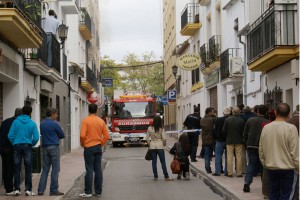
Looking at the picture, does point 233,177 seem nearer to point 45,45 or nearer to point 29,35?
point 29,35

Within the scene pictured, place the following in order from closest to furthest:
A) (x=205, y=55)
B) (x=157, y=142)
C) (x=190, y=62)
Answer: (x=157, y=142)
(x=190, y=62)
(x=205, y=55)

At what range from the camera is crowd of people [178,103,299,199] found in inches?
351

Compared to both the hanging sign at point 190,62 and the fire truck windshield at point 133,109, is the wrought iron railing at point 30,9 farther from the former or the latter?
the fire truck windshield at point 133,109

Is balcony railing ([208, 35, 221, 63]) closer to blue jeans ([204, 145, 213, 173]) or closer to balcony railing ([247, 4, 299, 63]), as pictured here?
balcony railing ([247, 4, 299, 63])

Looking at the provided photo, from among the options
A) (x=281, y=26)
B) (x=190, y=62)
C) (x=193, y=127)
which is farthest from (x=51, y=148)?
Answer: (x=190, y=62)

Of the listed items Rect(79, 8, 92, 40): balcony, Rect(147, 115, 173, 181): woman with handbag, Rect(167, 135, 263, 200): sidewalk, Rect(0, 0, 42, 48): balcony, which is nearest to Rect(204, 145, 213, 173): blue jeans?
Rect(167, 135, 263, 200): sidewalk

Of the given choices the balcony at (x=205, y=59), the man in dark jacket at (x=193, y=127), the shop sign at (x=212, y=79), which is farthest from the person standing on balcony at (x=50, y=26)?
the balcony at (x=205, y=59)

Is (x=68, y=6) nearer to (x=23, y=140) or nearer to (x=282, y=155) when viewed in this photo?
(x=23, y=140)

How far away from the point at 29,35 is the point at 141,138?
20.8 meters

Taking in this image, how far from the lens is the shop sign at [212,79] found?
28.8 metres

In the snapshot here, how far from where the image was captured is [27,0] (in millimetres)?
16094

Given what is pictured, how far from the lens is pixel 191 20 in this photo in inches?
1442

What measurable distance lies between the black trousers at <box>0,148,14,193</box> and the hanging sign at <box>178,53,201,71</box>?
50.6ft

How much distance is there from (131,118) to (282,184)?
26.9 m
